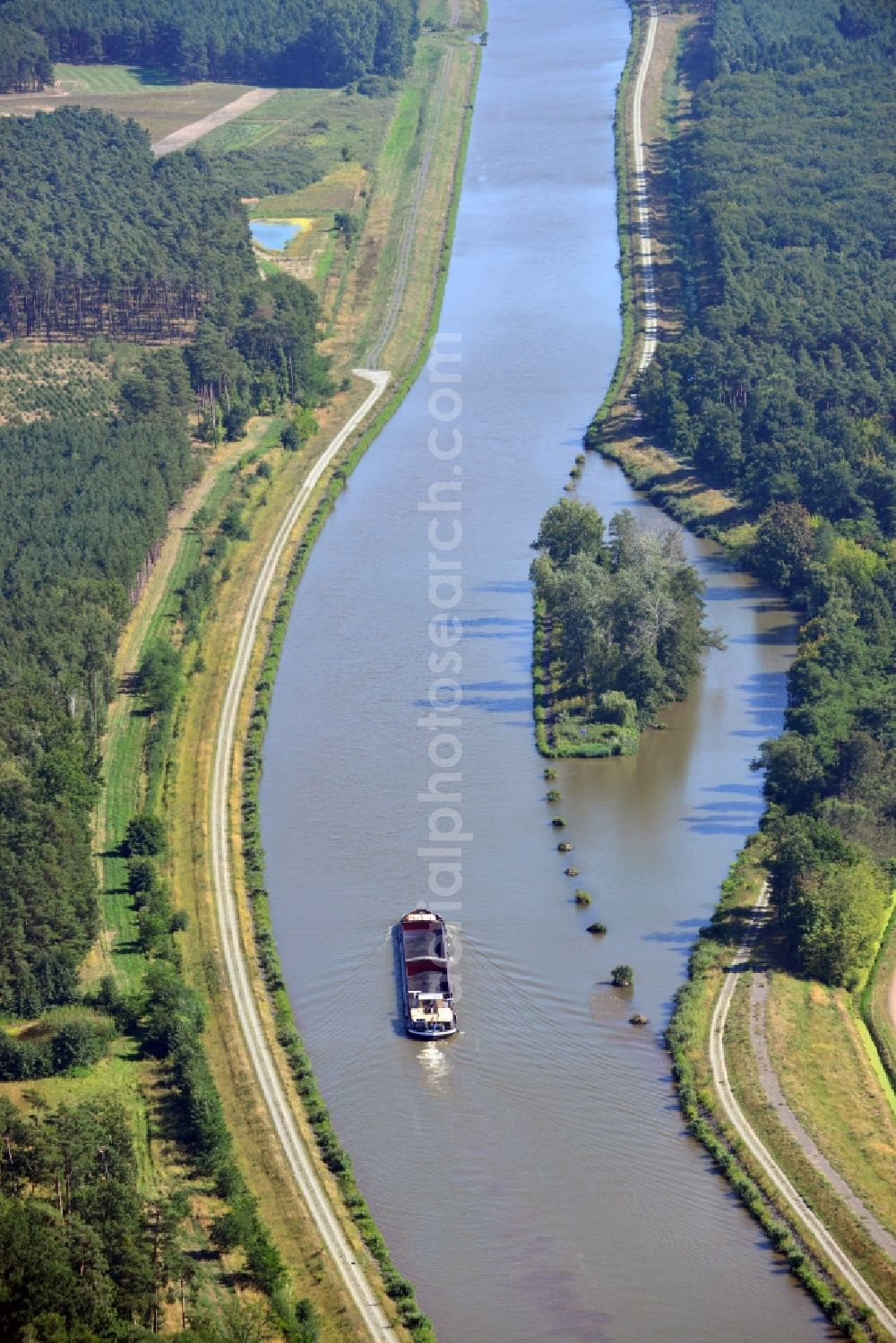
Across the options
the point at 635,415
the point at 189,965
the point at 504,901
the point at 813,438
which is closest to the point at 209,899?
the point at 189,965

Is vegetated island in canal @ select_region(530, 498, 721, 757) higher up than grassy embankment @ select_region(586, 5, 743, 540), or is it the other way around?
grassy embankment @ select_region(586, 5, 743, 540)

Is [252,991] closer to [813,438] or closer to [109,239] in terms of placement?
[813,438]

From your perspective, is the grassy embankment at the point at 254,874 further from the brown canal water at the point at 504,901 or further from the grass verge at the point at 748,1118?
the grass verge at the point at 748,1118

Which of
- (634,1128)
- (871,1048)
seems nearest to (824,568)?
(871,1048)

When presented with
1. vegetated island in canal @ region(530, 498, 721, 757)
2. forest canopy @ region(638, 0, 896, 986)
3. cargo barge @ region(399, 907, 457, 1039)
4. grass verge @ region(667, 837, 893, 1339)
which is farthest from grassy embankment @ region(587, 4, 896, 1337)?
vegetated island in canal @ region(530, 498, 721, 757)

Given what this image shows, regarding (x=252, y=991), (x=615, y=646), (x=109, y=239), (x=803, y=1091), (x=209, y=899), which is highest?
(x=109, y=239)

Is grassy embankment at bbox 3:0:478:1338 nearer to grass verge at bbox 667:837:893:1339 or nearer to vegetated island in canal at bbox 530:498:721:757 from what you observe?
grass verge at bbox 667:837:893:1339

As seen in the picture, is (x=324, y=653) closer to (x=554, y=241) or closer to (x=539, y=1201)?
(x=539, y=1201)

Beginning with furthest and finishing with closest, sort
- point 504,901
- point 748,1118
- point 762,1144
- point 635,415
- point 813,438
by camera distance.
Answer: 1. point 635,415
2. point 813,438
3. point 504,901
4. point 748,1118
5. point 762,1144
